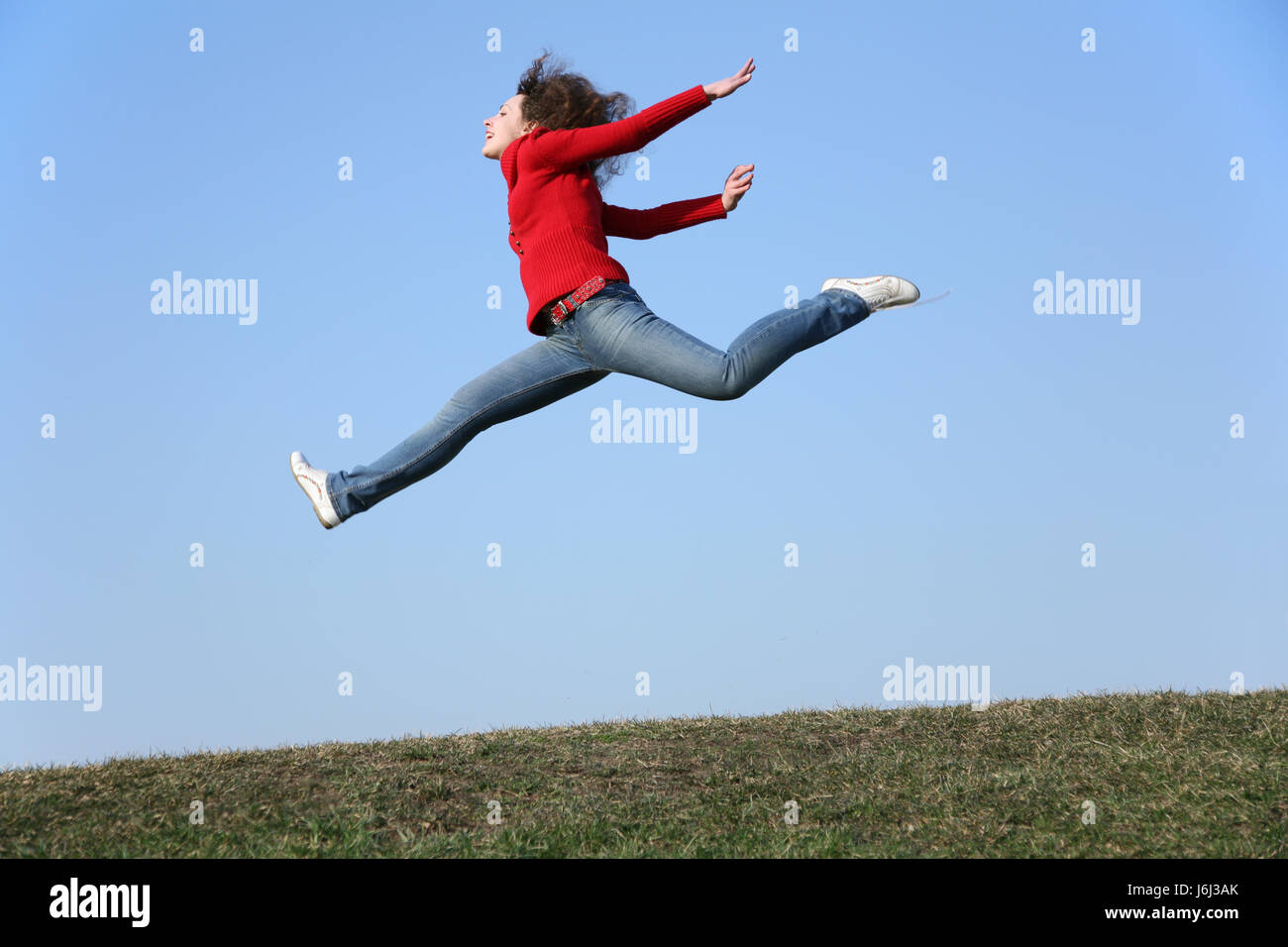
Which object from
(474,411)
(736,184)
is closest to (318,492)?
(474,411)

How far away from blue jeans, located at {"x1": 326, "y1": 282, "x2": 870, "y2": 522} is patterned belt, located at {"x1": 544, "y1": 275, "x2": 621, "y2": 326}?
3cm

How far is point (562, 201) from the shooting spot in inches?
239

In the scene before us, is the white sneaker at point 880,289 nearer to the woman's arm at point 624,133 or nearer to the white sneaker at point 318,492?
the woman's arm at point 624,133

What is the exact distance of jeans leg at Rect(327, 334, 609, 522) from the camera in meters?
5.97

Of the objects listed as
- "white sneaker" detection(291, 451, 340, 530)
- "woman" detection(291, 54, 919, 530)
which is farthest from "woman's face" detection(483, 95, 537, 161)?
"white sneaker" detection(291, 451, 340, 530)

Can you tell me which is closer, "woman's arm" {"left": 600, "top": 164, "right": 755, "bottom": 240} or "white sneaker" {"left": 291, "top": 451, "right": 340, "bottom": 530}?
"white sneaker" {"left": 291, "top": 451, "right": 340, "bottom": 530}

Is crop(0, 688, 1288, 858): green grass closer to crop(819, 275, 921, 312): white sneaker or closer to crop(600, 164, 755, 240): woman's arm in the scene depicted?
crop(819, 275, 921, 312): white sneaker

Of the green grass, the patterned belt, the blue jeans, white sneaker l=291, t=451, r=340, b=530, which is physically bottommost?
the green grass

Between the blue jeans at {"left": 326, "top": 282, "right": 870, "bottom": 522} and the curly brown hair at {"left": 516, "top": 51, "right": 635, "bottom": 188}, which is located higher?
the curly brown hair at {"left": 516, "top": 51, "right": 635, "bottom": 188}

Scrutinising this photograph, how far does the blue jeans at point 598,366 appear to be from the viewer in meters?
5.66
